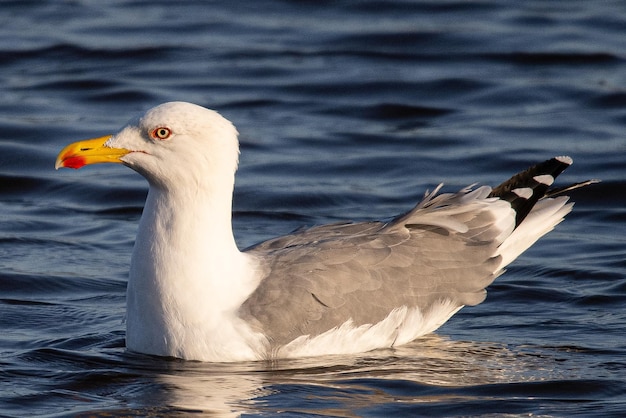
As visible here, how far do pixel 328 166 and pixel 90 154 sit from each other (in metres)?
5.83

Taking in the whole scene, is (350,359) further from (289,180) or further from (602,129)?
(602,129)

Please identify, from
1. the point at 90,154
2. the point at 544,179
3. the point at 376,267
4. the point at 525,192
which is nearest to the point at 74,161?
the point at 90,154

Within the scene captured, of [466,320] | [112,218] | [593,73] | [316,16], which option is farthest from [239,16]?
[466,320]

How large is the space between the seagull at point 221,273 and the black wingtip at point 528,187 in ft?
3.24

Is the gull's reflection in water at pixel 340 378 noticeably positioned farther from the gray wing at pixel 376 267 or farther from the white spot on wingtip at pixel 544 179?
the white spot on wingtip at pixel 544 179

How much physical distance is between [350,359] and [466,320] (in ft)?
4.80

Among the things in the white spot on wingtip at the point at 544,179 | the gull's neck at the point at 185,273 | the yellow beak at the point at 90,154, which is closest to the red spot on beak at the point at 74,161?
the yellow beak at the point at 90,154

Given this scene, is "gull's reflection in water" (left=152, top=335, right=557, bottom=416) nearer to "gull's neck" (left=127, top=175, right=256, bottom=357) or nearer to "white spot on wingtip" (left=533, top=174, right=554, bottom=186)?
"gull's neck" (left=127, top=175, right=256, bottom=357)

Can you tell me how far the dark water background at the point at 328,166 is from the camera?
7.72 m

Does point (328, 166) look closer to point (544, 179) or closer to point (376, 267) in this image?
point (544, 179)

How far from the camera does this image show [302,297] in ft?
26.1

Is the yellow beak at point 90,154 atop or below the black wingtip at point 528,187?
atop

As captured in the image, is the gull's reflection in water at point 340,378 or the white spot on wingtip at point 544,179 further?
the white spot on wingtip at point 544,179

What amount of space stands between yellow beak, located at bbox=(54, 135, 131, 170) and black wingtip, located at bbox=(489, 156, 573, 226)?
2.78 meters
